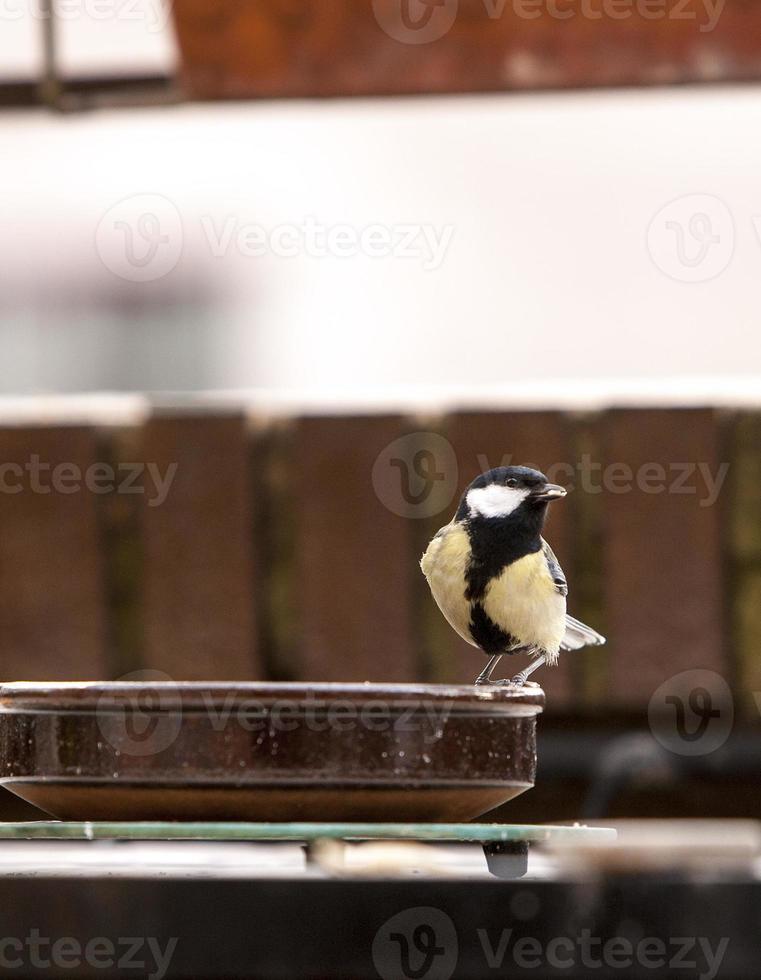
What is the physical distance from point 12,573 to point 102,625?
13cm

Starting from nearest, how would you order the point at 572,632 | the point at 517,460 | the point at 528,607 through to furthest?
the point at 528,607, the point at 572,632, the point at 517,460

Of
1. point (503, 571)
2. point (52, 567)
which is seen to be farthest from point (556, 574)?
point (52, 567)

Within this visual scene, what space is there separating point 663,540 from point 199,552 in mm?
534

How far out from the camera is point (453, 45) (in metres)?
1.53

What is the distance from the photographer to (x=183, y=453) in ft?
5.58

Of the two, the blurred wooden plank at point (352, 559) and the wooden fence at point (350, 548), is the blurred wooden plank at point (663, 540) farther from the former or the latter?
the blurred wooden plank at point (352, 559)

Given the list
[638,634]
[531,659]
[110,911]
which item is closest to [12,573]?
[531,659]

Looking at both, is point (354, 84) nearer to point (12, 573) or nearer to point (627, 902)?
point (12, 573)

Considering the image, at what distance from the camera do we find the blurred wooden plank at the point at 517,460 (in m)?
1.64

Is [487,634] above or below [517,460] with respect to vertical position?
below

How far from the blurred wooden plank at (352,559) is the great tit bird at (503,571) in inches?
11.6

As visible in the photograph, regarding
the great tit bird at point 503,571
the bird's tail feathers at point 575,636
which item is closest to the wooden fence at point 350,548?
the bird's tail feathers at point 575,636

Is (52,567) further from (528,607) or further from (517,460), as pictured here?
(528,607)

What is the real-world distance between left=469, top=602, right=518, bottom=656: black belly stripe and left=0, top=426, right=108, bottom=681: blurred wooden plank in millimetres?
561
